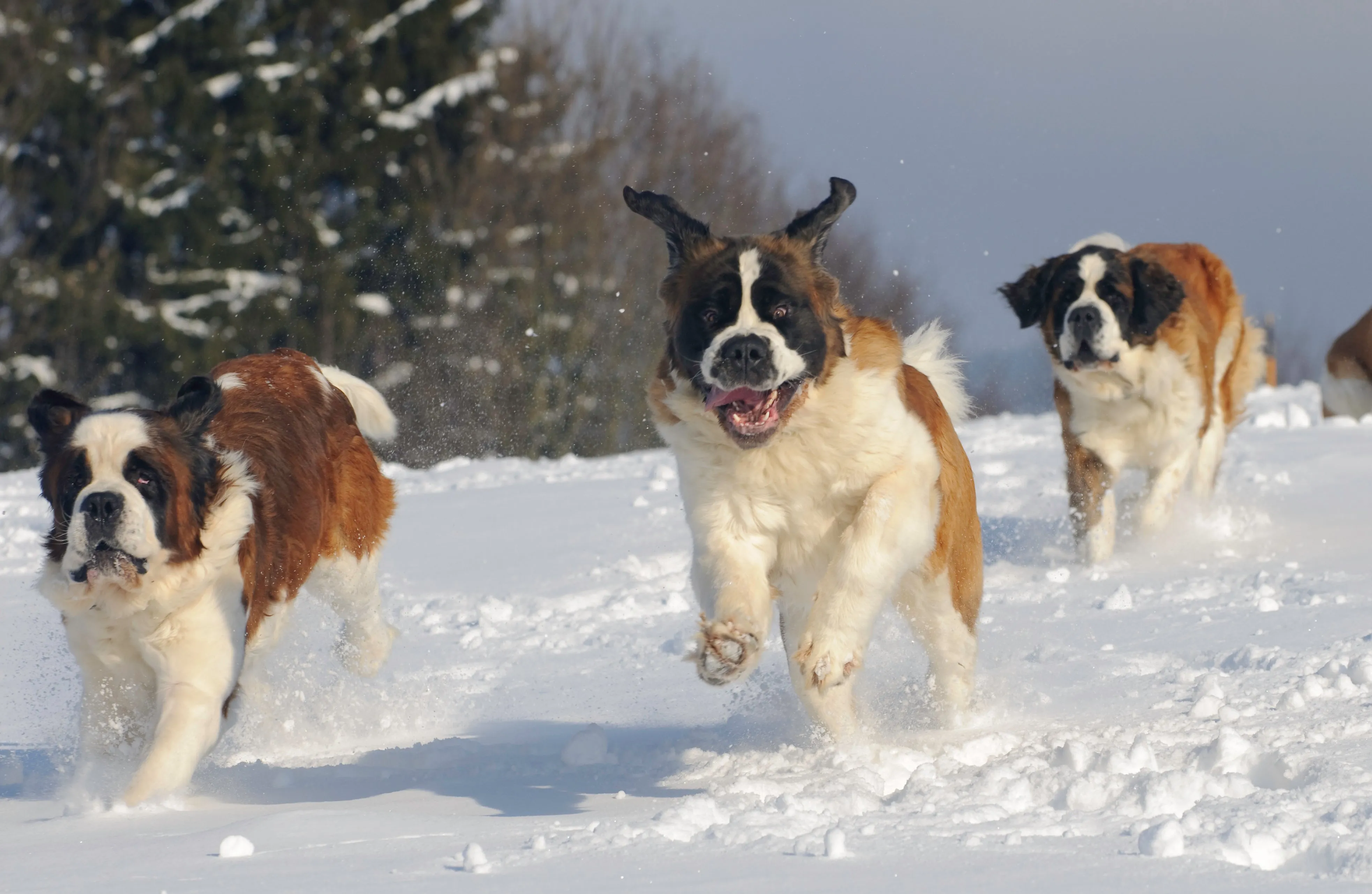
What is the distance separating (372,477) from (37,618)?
299 centimetres

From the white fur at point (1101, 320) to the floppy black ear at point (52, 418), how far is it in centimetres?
539

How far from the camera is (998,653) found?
625 cm

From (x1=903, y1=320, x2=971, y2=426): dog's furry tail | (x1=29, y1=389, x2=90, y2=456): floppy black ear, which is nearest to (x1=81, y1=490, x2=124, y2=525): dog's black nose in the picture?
(x1=29, y1=389, x2=90, y2=456): floppy black ear

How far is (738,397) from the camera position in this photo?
4566 millimetres

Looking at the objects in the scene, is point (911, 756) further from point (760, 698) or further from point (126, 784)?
point (126, 784)

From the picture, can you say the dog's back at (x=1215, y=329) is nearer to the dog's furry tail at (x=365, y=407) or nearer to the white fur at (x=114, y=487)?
the dog's furry tail at (x=365, y=407)

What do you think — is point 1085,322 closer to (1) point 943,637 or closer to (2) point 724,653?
(1) point 943,637

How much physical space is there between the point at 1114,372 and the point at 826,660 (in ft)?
15.2

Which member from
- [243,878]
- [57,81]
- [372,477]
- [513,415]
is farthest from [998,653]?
[57,81]

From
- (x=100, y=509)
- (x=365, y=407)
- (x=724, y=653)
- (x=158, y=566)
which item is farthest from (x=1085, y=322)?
(x=100, y=509)

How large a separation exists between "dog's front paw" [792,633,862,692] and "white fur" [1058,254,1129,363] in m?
4.41

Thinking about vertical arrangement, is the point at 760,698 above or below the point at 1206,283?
below

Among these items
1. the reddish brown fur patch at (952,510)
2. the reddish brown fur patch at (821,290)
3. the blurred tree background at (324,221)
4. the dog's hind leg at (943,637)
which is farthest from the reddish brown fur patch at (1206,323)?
the blurred tree background at (324,221)

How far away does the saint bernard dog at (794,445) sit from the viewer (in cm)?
447
